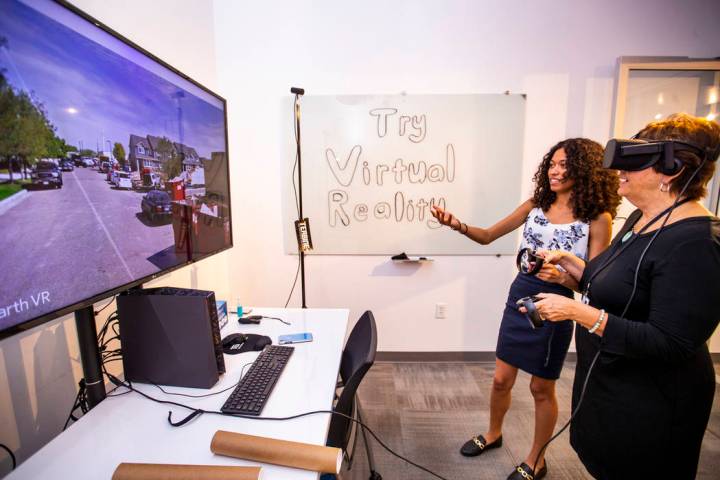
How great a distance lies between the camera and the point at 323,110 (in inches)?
90.9

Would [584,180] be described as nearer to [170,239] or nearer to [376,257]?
[376,257]

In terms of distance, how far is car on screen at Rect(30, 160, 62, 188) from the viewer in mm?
714

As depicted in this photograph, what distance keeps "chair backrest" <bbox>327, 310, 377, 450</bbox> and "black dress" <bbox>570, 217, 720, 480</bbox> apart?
26.5 inches

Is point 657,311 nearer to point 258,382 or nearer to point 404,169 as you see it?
point 258,382

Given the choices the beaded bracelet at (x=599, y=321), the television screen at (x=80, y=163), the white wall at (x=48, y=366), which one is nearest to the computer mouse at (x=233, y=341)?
the television screen at (x=80, y=163)

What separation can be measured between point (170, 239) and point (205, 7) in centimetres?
187

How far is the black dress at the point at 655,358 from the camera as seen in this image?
2.54ft

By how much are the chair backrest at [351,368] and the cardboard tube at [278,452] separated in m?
0.20

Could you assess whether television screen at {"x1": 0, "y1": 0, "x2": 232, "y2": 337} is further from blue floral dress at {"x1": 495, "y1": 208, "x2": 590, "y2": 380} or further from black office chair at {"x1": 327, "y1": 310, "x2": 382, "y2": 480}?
blue floral dress at {"x1": 495, "y1": 208, "x2": 590, "y2": 380}

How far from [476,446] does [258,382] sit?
1.28m

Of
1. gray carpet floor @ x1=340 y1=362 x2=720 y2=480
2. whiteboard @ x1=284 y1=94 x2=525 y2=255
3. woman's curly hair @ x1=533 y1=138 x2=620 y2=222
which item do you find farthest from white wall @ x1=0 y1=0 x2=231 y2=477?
woman's curly hair @ x1=533 y1=138 x2=620 y2=222

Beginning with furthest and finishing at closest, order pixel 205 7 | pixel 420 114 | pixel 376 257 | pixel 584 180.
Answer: pixel 376 257, pixel 420 114, pixel 205 7, pixel 584 180

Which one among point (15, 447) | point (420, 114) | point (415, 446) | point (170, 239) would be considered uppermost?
point (420, 114)

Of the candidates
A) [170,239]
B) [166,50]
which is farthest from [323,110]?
[170,239]
